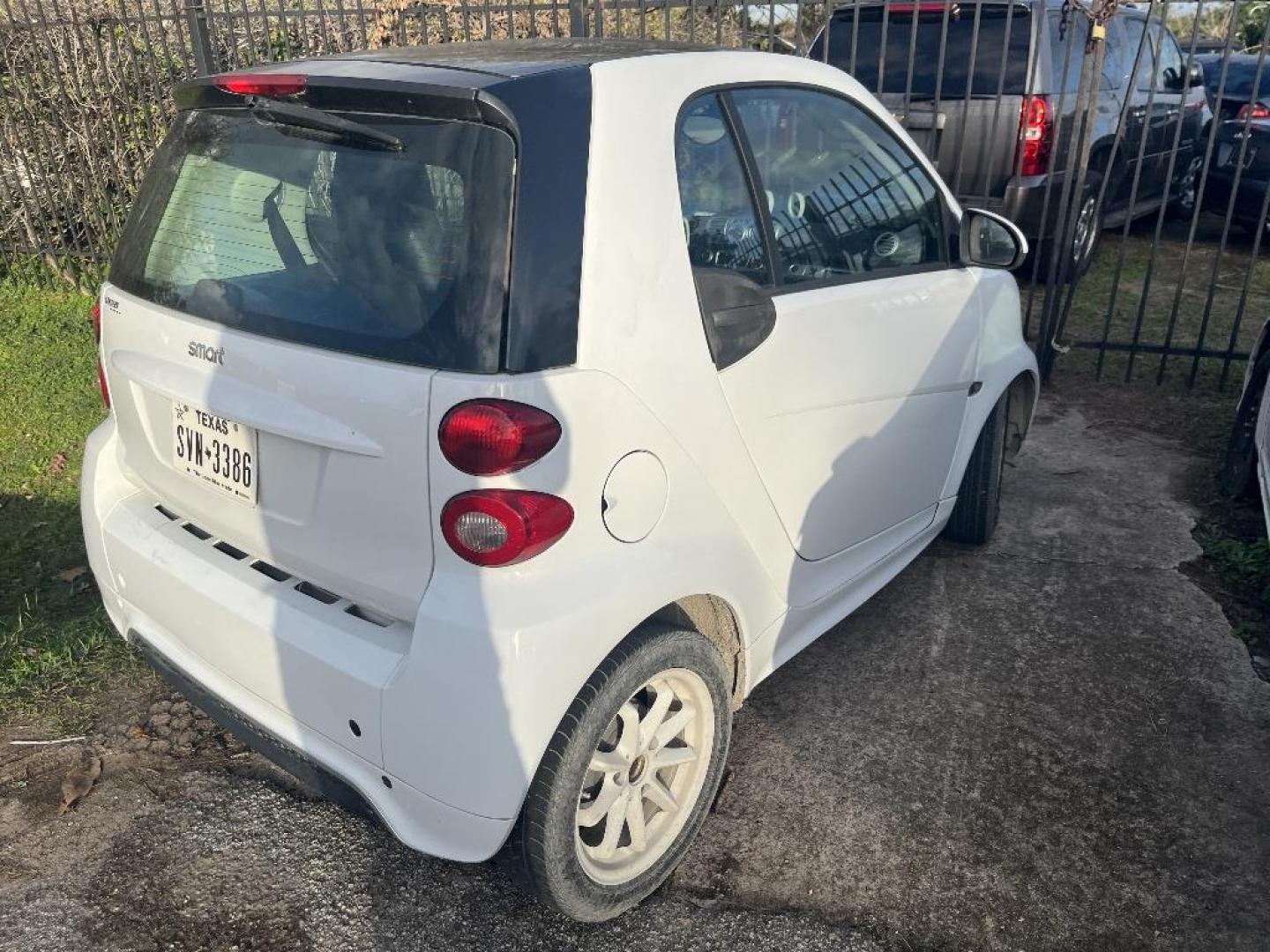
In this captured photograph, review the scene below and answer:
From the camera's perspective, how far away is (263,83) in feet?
7.41

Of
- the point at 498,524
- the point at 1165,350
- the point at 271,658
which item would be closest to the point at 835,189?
the point at 498,524

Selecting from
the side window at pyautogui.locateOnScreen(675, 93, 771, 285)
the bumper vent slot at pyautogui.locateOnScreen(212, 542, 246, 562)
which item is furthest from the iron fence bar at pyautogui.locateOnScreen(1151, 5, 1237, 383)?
the bumper vent slot at pyautogui.locateOnScreen(212, 542, 246, 562)

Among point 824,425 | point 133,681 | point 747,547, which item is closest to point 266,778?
point 133,681

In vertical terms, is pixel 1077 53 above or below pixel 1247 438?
above

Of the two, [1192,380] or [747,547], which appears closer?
[747,547]

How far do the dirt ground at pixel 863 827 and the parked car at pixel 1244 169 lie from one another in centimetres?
671

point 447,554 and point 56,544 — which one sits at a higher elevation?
point 447,554

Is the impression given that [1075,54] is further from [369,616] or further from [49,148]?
[49,148]

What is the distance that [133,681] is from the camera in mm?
3287

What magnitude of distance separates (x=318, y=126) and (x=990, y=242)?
2.29m

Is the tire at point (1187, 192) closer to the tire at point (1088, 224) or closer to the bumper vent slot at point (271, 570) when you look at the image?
the tire at point (1088, 224)

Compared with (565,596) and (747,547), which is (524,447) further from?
(747,547)

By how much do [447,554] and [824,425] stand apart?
120 centimetres

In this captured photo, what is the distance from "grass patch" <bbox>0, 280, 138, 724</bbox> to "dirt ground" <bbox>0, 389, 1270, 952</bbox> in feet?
0.98
